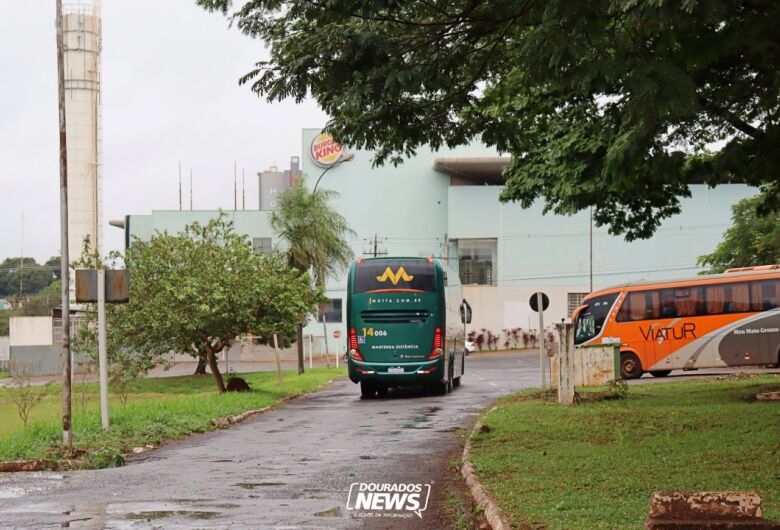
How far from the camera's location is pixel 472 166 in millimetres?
74812

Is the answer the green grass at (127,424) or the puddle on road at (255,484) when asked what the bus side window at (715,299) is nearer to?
the green grass at (127,424)

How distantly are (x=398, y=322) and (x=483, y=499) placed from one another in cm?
1895

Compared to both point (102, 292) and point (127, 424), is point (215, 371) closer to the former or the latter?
point (127, 424)

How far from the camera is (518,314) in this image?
74.1m

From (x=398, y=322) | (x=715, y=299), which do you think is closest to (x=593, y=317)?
(x=715, y=299)

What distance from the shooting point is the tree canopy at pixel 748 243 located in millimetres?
48250

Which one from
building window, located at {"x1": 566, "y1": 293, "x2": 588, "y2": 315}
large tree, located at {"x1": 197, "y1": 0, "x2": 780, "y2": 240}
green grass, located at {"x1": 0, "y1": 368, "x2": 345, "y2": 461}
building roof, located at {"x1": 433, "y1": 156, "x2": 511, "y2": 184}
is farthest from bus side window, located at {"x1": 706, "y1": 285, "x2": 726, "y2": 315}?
building window, located at {"x1": 566, "y1": 293, "x2": 588, "y2": 315}

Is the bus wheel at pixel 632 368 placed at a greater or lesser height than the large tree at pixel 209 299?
lesser

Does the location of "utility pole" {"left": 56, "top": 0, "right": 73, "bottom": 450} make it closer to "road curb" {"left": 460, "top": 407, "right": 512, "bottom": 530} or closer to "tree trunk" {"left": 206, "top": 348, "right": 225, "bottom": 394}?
"road curb" {"left": 460, "top": 407, "right": 512, "bottom": 530}

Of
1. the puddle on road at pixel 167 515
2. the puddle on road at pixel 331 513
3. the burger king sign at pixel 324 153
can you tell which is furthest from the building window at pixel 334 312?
the puddle on road at pixel 167 515

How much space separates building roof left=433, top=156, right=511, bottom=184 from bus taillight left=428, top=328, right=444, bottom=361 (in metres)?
44.7

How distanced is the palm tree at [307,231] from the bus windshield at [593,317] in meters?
13.4

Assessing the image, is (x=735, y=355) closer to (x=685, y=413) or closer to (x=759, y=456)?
(x=685, y=413)

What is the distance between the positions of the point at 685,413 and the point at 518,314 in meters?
56.9
